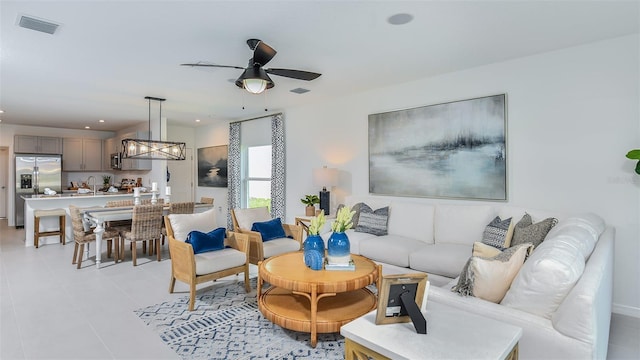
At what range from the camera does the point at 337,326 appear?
273 cm

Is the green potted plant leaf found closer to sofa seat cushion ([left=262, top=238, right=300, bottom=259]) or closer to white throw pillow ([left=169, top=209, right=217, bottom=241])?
sofa seat cushion ([left=262, top=238, right=300, bottom=259])

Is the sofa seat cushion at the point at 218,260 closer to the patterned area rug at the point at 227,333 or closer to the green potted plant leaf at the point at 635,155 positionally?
the patterned area rug at the point at 227,333

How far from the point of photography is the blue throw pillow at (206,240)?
3.83m

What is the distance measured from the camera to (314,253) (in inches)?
124

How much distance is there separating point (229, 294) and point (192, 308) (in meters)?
0.52

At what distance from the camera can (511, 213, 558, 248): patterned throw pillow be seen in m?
3.14

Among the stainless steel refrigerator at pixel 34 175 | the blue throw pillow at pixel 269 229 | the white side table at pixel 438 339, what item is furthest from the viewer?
the stainless steel refrigerator at pixel 34 175

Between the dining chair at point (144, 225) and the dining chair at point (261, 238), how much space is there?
4.33ft

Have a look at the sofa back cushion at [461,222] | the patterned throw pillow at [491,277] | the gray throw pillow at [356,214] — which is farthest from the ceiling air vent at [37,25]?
the sofa back cushion at [461,222]

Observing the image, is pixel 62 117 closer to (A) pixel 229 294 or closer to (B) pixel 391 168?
(A) pixel 229 294

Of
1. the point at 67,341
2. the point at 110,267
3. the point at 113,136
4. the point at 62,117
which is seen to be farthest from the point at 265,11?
the point at 113,136

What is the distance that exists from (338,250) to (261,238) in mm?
1434

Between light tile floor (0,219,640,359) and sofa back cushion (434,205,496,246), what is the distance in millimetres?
1454

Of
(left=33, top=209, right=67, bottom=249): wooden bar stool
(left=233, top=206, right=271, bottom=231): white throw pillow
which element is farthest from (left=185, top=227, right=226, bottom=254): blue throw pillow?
(left=33, top=209, right=67, bottom=249): wooden bar stool
